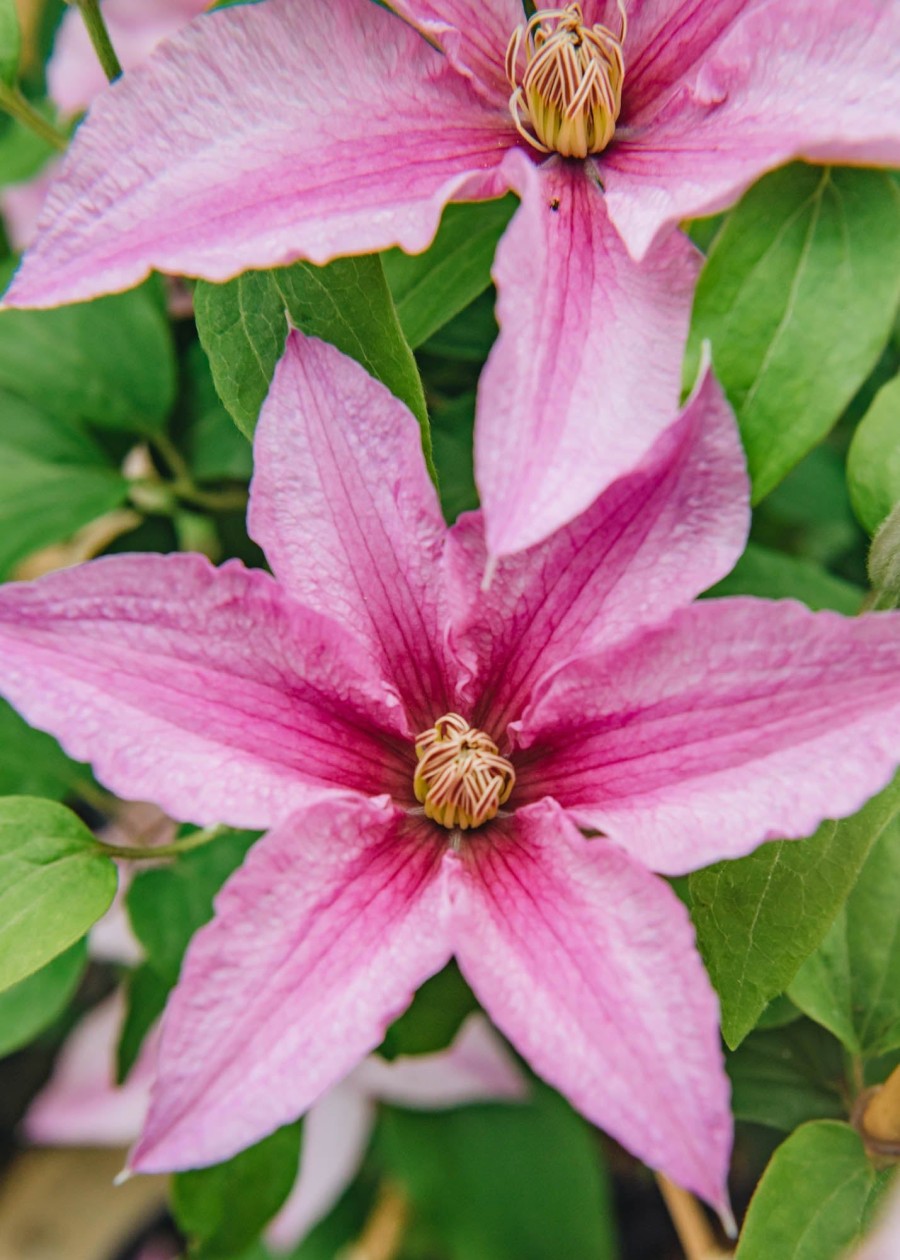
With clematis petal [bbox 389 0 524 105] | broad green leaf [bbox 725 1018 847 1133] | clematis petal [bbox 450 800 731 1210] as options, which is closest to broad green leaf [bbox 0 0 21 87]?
clematis petal [bbox 389 0 524 105]

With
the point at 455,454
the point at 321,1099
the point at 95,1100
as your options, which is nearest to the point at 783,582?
the point at 455,454

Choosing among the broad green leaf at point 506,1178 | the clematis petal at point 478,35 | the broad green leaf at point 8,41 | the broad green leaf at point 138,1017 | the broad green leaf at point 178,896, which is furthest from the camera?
the broad green leaf at point 506,1178

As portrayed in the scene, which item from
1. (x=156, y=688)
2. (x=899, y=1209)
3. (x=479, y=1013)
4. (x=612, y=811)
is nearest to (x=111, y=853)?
(x=156, y=688)

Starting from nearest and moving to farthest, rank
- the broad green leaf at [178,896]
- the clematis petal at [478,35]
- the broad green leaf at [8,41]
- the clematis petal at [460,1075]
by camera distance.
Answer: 1. the clematis petal at [478,35]
2. the broad green leaf at [8,41]
3. the broad green leaf at [178,896]
4. the clematis petal at [460,1075]

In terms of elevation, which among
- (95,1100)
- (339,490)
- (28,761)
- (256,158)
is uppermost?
(256,158)

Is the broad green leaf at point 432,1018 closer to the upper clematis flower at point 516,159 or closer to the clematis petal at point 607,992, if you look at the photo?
the clematis petal at point 607,992

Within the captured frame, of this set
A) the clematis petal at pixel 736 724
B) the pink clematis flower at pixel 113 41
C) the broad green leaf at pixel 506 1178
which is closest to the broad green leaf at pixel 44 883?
the clematis petal at pixel 736 724

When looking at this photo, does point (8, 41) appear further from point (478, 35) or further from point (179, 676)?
point (179, 676)
